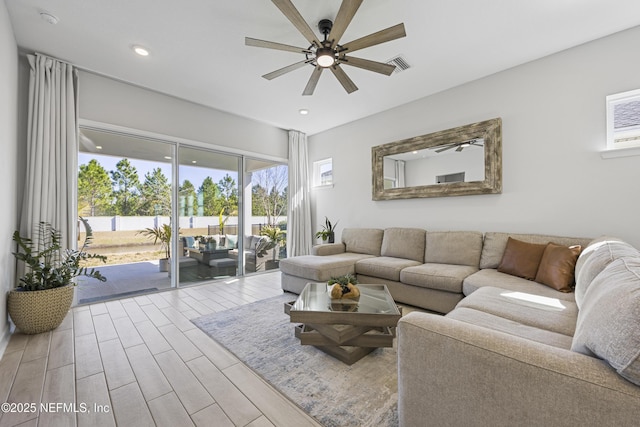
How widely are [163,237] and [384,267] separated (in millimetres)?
3194

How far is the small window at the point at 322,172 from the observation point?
209 inches

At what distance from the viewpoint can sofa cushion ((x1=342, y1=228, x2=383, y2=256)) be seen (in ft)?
13.6

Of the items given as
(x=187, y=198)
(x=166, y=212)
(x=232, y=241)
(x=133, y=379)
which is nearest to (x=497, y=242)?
(x=133, y=379)

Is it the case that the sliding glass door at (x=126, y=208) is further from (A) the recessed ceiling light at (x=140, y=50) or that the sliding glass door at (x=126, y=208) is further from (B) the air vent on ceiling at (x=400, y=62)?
(B) the air vent on ceiling at (x=400, y=62)

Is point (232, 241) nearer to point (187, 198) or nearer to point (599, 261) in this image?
point (187, 198)

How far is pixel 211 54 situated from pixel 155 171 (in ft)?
6.30

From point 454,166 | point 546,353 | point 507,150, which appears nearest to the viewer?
point 546,353

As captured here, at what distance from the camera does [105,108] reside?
3.30 meters

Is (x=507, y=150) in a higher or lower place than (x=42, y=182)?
higher

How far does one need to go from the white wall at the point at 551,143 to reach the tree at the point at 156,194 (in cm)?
369

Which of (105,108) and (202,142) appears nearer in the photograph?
(105,108)

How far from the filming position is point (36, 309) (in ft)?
7.64

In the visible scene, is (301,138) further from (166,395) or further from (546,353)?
(546,353)

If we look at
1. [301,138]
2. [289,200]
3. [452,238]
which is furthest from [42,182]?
[452,238]
